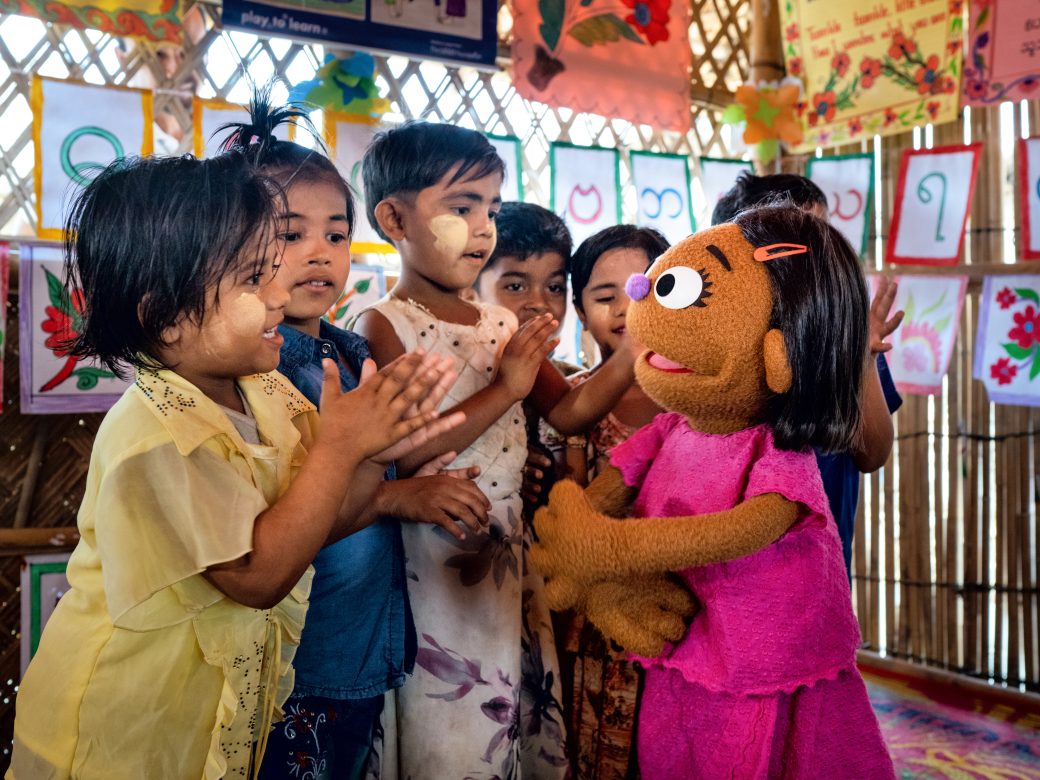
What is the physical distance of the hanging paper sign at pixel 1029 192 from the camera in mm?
2297

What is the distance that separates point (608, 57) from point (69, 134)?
53.6 inches

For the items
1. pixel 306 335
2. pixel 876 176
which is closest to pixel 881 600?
pixel 876 176

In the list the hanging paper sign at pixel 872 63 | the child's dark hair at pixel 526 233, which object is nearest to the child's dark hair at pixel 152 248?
the child's dark hair at pixel 526 233

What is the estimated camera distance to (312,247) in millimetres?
1160

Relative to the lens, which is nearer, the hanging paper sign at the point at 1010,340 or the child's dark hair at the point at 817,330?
the child's dark hair at the point at 817,330

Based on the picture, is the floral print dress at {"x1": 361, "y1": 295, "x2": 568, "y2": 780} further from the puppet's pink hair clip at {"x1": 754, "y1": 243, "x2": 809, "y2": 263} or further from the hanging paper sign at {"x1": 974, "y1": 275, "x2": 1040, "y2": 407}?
the hanging paper sign at {"x1": 974, "y1": 275, "x2": 1040, "y2": 407}

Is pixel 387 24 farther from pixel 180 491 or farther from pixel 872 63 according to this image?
pixel 180 491

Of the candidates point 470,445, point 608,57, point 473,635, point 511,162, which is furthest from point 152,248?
point 608,57

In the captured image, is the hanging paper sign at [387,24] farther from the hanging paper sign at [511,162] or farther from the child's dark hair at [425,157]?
the child's dark hair at [425,157]

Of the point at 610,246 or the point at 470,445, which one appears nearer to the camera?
the point at 470,445

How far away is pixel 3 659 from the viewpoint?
6.09 feet

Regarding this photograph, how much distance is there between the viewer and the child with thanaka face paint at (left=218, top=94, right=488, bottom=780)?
1104 mm

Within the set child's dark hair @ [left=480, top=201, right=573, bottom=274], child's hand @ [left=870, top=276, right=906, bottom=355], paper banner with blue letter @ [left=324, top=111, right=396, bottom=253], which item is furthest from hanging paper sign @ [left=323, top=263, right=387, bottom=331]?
child's hand @ [left=870, top=276, right=906, bottom=355]

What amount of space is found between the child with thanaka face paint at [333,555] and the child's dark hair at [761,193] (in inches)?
26.7
